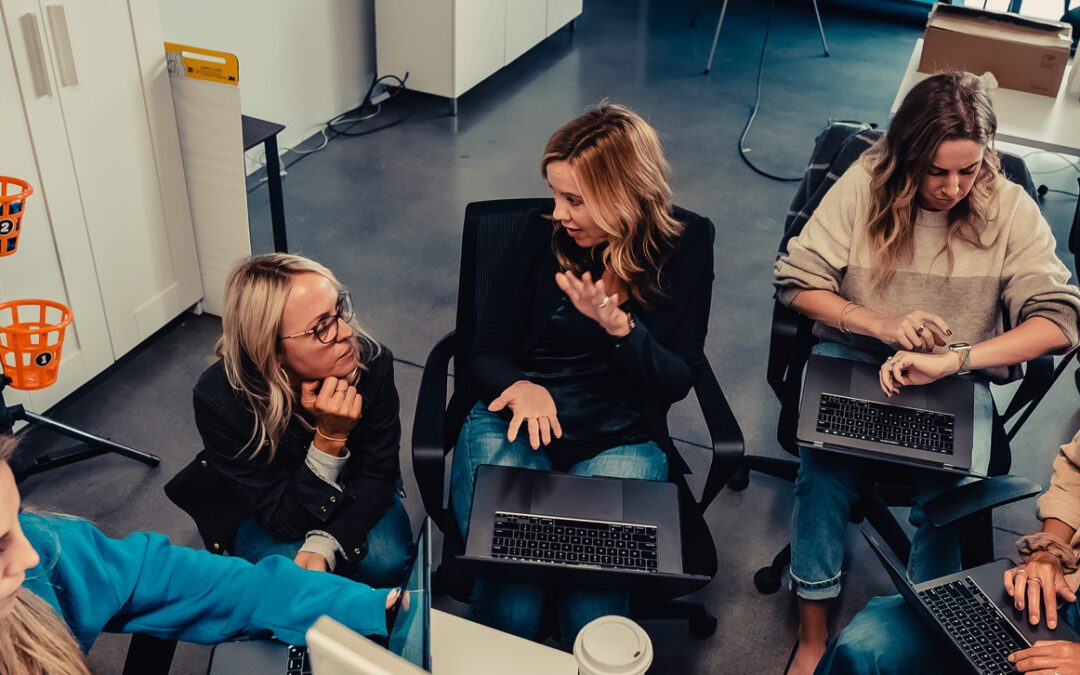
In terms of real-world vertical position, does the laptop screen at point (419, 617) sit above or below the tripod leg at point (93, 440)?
above

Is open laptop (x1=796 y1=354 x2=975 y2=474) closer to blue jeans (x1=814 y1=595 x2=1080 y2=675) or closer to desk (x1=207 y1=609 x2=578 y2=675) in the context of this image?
blue jeans (x1=814 y1=595 x2=1080 y2=675)

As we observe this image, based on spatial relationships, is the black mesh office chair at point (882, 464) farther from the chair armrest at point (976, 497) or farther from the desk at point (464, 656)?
the desk at point (464, 656)

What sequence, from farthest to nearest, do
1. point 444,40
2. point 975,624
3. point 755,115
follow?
point 755,115 < point 444,40 < point 975,624

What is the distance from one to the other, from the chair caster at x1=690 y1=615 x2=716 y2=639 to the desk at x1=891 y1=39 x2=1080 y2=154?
1.58 metres

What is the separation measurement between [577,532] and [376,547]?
47 centimetres

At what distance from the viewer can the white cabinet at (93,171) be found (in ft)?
8.07

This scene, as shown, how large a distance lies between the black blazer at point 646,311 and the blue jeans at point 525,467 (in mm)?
68

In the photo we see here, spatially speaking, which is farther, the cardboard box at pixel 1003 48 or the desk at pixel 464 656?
the cardboard box at pixel 1003 48

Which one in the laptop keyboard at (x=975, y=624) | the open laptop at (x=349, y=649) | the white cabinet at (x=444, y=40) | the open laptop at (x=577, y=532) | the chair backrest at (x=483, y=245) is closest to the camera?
the open laptop at (x=349, y=649)

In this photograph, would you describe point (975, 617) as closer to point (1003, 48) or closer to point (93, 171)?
point (1003, 48)

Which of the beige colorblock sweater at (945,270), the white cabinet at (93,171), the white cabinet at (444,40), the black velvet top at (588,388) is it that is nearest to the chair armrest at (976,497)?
the beige colorblock sweater at (945,270)

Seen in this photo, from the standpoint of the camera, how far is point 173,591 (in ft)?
4.89

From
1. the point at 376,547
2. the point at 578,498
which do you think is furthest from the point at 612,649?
the point at 376,547

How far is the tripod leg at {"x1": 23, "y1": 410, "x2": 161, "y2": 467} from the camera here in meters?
2.61
